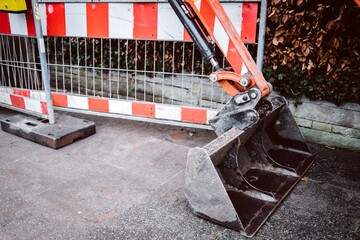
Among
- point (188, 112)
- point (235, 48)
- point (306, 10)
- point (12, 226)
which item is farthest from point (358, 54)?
point (12, 226)

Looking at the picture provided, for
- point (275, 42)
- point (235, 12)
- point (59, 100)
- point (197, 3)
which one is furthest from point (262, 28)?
point (59, 100)

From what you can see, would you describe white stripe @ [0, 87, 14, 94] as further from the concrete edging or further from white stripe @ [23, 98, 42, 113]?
the concrete edging

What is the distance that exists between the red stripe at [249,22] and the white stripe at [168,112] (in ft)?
3.78

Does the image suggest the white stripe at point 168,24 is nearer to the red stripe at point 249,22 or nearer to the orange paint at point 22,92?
the red stripe at point 249,22

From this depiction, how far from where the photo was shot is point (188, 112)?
4027mm

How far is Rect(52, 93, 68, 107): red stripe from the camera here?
4473mm

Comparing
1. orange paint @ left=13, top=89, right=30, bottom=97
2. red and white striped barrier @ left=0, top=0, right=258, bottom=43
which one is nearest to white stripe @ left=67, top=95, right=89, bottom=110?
orange paint @ left=13, top=89, right=30, bottom=97

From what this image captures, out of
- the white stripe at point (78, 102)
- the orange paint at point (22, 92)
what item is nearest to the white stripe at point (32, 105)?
the orange paint at point (22, 92)

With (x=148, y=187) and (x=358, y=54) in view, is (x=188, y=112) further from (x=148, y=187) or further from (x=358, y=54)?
(x=358, y=54)

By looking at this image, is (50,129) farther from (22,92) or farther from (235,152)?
(235,152)

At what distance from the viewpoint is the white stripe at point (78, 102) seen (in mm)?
4355

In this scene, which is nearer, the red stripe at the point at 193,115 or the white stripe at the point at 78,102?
the red stripe at the point at 193,115

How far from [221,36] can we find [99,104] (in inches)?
80.1

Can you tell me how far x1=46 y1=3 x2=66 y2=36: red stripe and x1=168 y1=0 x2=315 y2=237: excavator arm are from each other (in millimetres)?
1840
